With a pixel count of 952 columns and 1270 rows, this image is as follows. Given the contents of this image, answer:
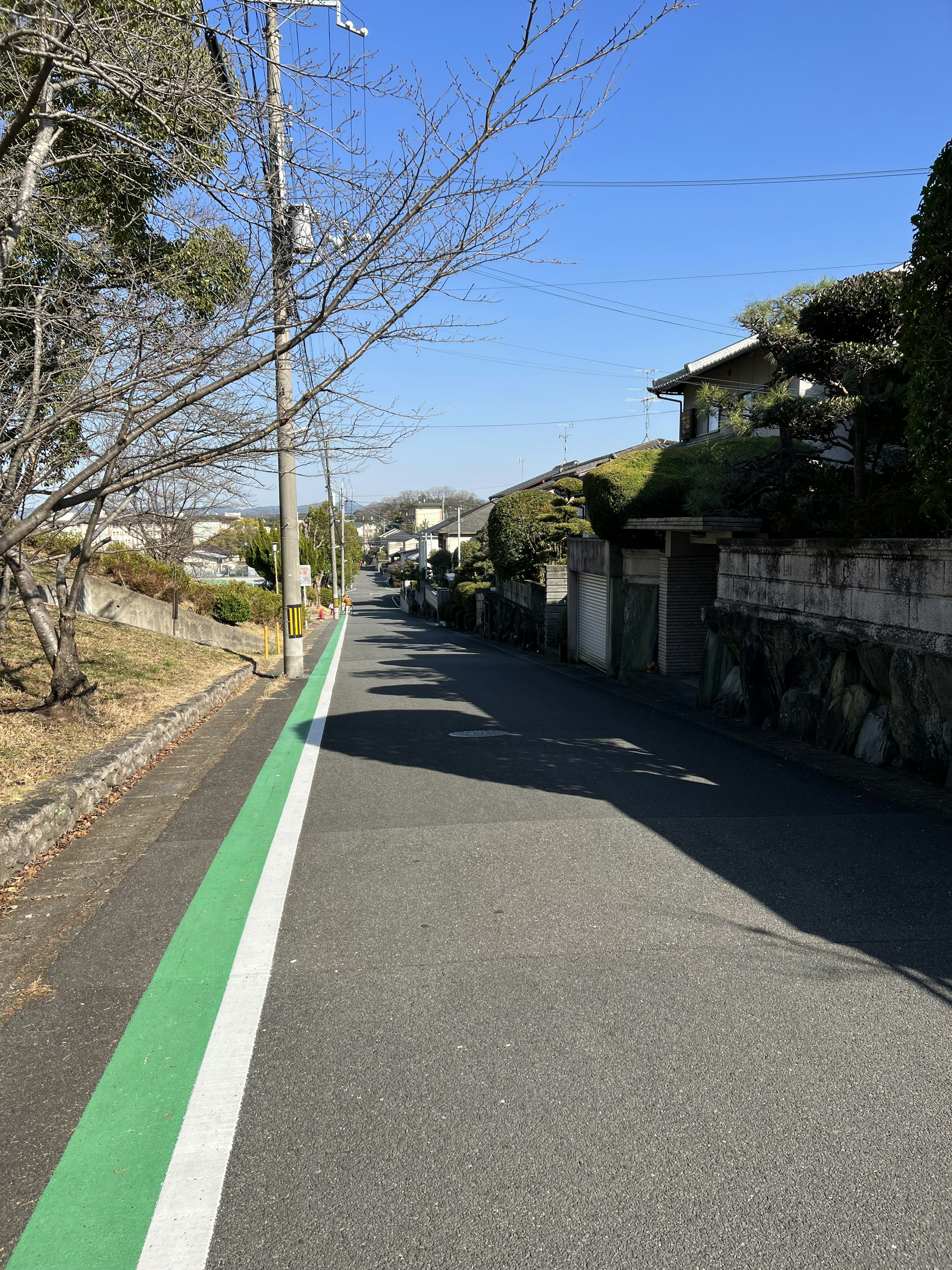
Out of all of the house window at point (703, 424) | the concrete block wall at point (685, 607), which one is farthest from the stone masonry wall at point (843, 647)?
the house window at point (703, 424)

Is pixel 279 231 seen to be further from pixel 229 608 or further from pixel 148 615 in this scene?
pixel 229 608

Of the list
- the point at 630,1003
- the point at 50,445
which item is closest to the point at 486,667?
the point at 50,445

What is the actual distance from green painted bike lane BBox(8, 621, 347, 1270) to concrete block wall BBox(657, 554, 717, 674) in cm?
1279

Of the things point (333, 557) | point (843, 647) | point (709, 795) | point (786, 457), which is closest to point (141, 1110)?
point (709, 795)

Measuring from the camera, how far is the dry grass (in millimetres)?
7973

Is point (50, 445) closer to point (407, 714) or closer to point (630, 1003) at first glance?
point (407, 714)

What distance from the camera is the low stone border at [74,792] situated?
5.88 meters

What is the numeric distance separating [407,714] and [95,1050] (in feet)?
30.0

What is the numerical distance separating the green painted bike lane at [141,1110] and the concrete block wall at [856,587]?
20.7 feet

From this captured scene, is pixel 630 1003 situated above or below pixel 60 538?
below

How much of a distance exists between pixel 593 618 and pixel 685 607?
4.74 meters

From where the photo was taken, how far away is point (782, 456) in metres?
12.9

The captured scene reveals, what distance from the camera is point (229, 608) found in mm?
27422

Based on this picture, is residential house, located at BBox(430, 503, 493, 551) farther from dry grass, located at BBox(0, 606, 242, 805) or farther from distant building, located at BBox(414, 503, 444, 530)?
dry grass, located at BBox(0, 606, 242, 805)
